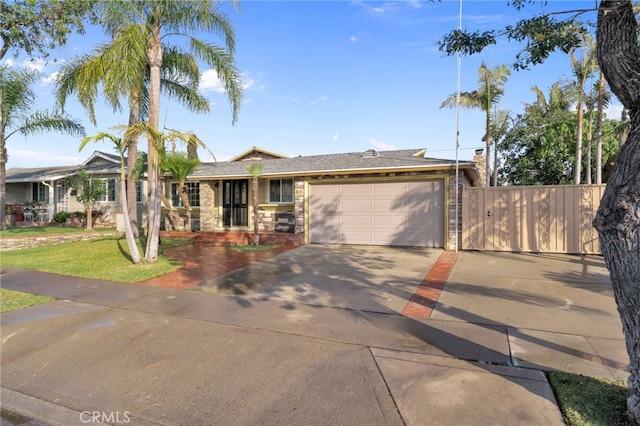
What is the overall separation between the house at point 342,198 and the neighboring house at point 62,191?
13.4ft

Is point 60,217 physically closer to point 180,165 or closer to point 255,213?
point 180,165

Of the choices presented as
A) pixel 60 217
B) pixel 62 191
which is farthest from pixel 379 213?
pixel 62 191

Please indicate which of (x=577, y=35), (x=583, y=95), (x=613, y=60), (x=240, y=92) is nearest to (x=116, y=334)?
(x=613, y=60)

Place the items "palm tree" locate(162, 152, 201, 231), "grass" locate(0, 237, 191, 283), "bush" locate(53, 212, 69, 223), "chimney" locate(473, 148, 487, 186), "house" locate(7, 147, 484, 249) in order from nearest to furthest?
"grass" locate(0, 237, 191, 283) → "house" locate(7, 147, 484, 249) → "palm tree" locate(162, 152, 201, 231) → "chimney" locate(473, 148, 487, 186) → "bush" locate(53, 212, 69, 223)

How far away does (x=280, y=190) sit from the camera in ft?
52.6

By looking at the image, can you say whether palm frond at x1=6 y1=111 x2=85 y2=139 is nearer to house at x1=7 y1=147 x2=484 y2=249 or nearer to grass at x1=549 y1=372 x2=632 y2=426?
house at x1=7 y1=147 x2=484 y2=249

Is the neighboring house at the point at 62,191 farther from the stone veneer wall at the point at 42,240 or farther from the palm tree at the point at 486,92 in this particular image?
the palm tree at the point at 486,92

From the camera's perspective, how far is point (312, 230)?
47.9 ft

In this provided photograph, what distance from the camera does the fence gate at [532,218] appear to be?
10.8m

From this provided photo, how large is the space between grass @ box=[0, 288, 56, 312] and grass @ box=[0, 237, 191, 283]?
59.6 inches

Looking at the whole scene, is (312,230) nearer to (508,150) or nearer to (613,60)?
(613,60)

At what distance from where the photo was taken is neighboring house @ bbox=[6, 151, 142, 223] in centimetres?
1980

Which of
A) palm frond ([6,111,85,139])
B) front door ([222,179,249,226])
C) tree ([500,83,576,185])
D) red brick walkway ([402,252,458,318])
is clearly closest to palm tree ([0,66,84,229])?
palm frond ([6,111,85,139])

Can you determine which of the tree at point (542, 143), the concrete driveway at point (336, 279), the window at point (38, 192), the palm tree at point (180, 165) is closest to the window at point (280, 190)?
the palm tree at point (180, 165)
